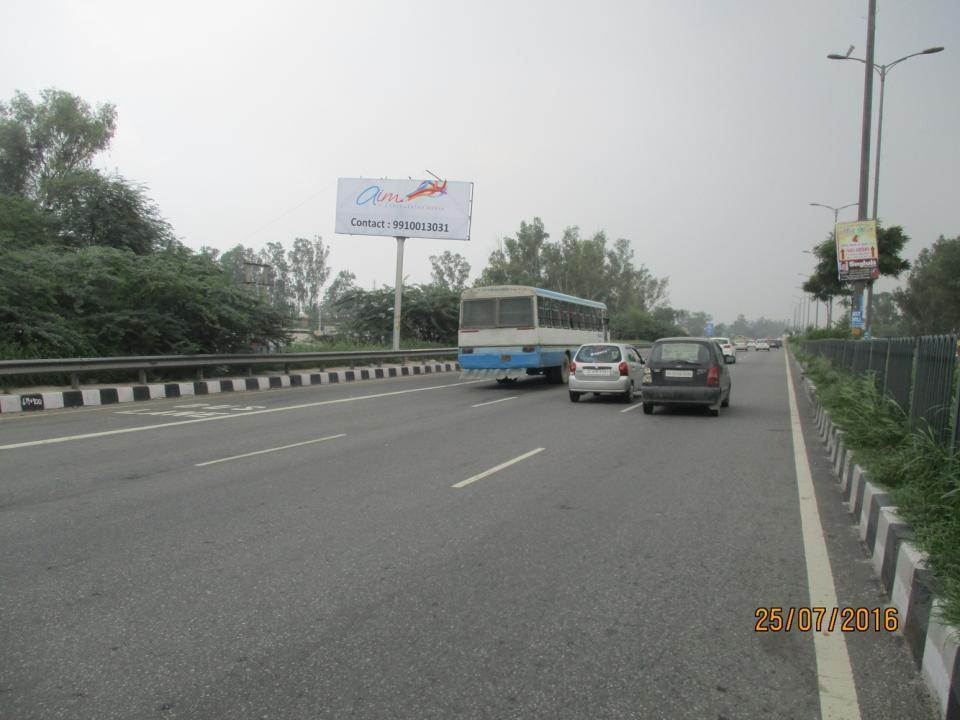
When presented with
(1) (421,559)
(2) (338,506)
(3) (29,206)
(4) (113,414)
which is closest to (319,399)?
(4) (113,414)

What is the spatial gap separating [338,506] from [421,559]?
169cm

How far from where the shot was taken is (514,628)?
144 inches

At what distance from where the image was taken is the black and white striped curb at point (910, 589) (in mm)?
2875

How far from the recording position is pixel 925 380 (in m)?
6.70

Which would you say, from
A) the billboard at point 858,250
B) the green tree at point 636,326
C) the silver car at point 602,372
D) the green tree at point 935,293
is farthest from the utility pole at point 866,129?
the green tree at point 636,326

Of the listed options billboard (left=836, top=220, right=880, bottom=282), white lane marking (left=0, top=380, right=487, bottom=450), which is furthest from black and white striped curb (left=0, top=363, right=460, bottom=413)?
billboard (left=836, top=220, right=880, bottom=282)

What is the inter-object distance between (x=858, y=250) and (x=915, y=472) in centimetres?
1282

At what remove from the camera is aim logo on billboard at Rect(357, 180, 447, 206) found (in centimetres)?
3162

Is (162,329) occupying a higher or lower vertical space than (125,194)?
lower

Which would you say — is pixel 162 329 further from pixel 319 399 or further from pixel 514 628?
pixel 514 628

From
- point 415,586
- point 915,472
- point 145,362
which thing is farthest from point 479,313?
point 415,586

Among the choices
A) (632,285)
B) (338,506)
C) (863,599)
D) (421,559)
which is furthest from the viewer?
(632,285)

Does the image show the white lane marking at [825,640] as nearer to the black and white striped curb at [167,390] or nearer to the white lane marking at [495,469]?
the white lane marking at [495,469]
